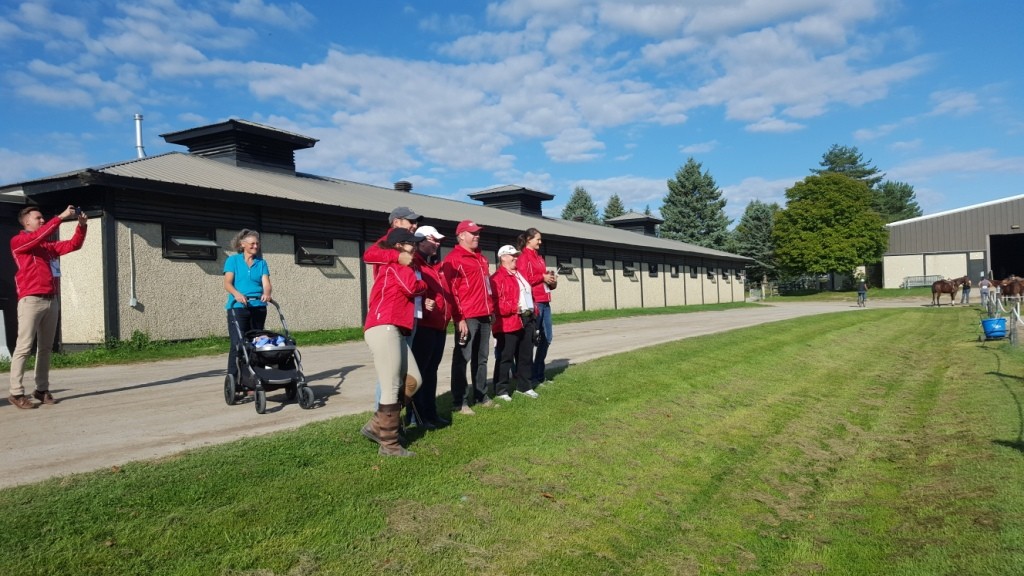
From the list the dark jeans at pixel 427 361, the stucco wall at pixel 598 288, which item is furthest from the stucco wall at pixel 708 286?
the dark jeans at pixel 427 361

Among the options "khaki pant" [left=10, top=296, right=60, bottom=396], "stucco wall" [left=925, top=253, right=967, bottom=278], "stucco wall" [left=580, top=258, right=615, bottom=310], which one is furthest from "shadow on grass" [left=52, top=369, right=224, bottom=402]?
"stucco wall" [left=925, top=253, right=967, bottom=278]

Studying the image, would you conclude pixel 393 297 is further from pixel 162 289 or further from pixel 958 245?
pixel 958 245

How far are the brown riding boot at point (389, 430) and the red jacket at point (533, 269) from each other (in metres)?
3.10

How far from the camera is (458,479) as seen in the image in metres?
5.27

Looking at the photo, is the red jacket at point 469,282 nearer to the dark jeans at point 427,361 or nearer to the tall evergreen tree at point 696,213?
the dark jeans at point 427,361

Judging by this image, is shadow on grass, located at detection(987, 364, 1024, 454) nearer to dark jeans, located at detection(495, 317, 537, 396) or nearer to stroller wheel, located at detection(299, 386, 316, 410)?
dark jeans, located at detection(495, 317, 537, 396)

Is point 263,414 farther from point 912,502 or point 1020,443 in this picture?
point 1020,443

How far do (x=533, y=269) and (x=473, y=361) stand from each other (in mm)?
1548

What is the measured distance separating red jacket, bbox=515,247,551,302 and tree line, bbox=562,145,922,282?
176ft

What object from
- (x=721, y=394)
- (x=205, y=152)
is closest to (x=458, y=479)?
(x=721, y=394)

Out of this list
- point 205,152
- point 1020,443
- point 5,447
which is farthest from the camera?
point 205,152

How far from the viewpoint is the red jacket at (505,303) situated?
25.3 feet

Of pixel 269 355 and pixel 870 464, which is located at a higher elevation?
pixel 269 355

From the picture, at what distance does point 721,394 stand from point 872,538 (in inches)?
176
